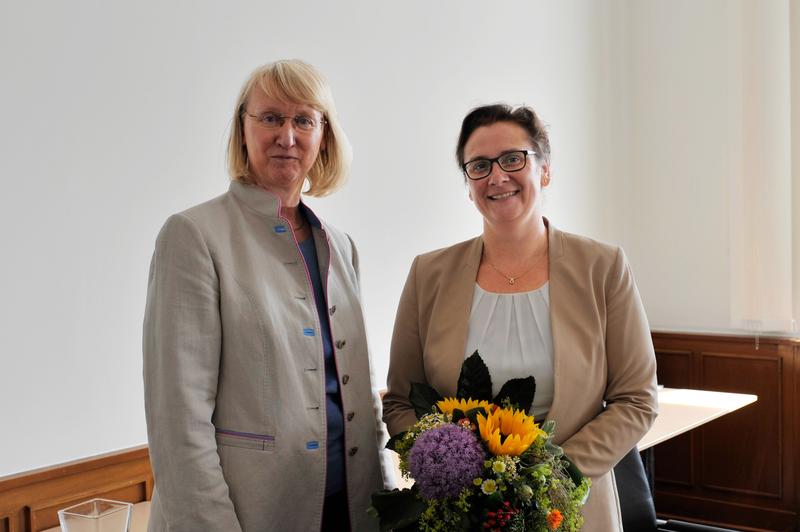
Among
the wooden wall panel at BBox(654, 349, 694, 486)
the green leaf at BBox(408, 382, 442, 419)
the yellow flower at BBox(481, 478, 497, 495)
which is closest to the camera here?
the yellow flower at BBox(481, 478, 497, 495)

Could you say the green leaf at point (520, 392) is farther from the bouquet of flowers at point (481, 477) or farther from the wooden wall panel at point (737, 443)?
the wooden wall panel at point (737, 443)

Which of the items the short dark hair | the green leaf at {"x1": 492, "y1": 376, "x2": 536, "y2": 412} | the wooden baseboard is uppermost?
the short dark hair

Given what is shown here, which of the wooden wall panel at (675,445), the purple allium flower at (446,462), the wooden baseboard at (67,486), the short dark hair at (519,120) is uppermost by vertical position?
the short dark hair at (519,120)

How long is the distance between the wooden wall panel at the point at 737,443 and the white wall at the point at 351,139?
0.24 m

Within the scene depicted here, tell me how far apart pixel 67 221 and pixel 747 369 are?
408 cm

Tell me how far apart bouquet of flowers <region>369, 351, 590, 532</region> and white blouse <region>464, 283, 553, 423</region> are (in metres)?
0.23

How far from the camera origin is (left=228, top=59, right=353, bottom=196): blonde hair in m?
1.81

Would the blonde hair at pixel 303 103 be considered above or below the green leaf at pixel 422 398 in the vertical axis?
above

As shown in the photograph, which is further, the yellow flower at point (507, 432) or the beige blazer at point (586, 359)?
the beige blazer at point (586, 359)

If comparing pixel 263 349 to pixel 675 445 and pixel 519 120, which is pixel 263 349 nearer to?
pixel 519 120

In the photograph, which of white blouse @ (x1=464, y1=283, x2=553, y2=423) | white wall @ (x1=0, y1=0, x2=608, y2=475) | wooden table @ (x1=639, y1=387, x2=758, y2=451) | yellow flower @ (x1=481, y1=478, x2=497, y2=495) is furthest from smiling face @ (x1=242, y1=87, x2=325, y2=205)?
wooden table @ (x1=639, y1=387, x2=758, y2=451)

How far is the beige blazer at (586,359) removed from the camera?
194 centimetres

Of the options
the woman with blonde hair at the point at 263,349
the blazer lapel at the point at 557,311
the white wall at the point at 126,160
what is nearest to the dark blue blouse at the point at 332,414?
the woman with blonde hair at the point at 263,349

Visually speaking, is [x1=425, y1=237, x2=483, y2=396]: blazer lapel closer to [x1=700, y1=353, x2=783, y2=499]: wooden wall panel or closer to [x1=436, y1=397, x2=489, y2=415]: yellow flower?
[x1=436, y1=397, x2=489, y2=415]: yellow flower
